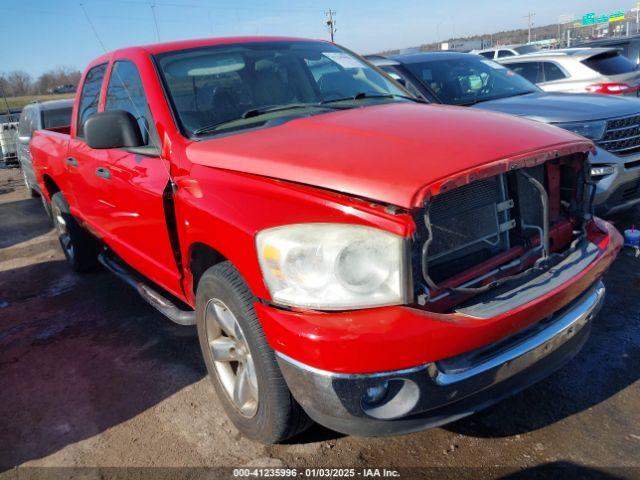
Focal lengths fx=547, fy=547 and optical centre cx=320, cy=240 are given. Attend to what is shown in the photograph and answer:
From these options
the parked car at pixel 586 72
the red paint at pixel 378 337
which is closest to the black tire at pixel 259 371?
the red paint at pixel 378 337

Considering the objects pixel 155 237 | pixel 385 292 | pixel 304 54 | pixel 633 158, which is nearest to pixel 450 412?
pixel 385 292

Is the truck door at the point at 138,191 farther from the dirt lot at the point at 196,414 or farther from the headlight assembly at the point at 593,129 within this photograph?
the headlight assembly at the point at 593,129

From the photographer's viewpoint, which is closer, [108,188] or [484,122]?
[484,122]

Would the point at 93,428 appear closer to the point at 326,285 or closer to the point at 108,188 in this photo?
the point at 108,188

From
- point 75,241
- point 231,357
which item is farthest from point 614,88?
point 231,357

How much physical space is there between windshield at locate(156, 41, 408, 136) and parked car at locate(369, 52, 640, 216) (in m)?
2.12

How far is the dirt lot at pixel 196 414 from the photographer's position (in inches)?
97.1

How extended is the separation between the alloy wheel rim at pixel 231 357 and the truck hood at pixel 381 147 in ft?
2.27

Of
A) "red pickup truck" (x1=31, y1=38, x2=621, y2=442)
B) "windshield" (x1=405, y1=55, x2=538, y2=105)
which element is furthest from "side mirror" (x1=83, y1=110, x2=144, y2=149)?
"windshield" (x1=405, y1=55, x2=538, y2=105)

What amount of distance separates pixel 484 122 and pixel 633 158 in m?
3.01

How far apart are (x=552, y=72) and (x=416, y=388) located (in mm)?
8502

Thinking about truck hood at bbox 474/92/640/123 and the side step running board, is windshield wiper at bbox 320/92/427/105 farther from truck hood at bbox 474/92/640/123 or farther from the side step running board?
truck hood at bbox 474/92/640/123

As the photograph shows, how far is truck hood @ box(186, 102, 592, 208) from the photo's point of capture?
1975 millimetres

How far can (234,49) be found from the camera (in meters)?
3.46
